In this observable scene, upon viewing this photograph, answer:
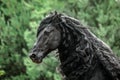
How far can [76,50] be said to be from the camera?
13.3ft

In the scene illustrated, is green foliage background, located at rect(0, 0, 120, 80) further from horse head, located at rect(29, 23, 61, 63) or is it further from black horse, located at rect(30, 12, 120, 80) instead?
horse head, located at rect(29, 23, 61, 63)

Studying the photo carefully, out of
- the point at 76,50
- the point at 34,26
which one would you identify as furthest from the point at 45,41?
the point at 34,26

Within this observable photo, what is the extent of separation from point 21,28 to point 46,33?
7395 millimetres

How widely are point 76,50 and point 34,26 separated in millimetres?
5999

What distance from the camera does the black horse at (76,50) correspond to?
4.04m

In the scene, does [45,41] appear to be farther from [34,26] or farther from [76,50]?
[34,26]

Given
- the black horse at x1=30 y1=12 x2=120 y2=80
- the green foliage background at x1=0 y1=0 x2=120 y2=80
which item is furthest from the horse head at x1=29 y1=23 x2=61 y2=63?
the green foliage background at x1=0 y1=0 x2=120 y2=80

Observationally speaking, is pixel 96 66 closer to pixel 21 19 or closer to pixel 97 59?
pixel 97 59

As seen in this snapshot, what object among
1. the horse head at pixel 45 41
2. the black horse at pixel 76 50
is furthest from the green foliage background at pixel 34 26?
the horse head at pixel 45 41

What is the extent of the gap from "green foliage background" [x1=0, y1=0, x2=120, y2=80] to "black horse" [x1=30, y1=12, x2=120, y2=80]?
14.7ft

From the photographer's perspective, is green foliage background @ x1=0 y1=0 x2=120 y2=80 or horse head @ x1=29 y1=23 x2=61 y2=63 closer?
horse head @ x1=29 y1=23 x2=61 y2=63

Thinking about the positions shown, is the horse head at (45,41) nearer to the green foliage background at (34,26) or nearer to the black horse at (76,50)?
the black horse at (76,50)

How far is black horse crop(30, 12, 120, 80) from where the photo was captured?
4039 mm

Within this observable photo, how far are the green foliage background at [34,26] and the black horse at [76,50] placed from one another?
449 centimetres
